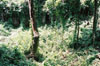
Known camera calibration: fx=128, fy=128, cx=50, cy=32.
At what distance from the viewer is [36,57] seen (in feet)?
27.0

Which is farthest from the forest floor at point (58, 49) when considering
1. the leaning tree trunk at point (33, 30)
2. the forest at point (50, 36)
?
the leaning tree trunk at point (33, 30)

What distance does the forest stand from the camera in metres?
7.64

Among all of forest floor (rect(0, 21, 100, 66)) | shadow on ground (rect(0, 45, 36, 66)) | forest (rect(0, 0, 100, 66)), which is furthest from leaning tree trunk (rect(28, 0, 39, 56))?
shadow on ground (rect(0, 45, 36, 66))

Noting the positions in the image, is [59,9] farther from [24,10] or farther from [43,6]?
[24,10]

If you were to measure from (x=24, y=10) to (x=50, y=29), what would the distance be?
395 centimetres

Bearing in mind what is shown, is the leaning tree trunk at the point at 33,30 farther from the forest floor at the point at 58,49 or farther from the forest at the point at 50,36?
the forest floor at the point at 58,49

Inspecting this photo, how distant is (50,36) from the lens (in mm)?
11016

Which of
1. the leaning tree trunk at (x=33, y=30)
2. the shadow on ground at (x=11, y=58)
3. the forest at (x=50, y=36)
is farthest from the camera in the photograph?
the forest at (x=50, y=36)

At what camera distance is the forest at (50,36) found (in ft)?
25.1

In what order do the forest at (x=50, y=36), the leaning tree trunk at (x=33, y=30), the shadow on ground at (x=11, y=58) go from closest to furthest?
the shadow on ground at (x=11, y=58) → the leaning tree trunk at (x=33, y=30) → the forest at (x=50, y=36)

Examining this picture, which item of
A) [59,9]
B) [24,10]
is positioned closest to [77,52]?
[59,9]

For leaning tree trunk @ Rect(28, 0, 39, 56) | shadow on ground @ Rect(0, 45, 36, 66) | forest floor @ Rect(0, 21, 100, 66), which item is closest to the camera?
shadow on ground @ Rect(0, 45, 36, 66)

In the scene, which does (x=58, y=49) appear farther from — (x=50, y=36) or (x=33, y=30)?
(x=33, y=30)

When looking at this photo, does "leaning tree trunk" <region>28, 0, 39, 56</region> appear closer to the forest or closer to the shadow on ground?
the forest
